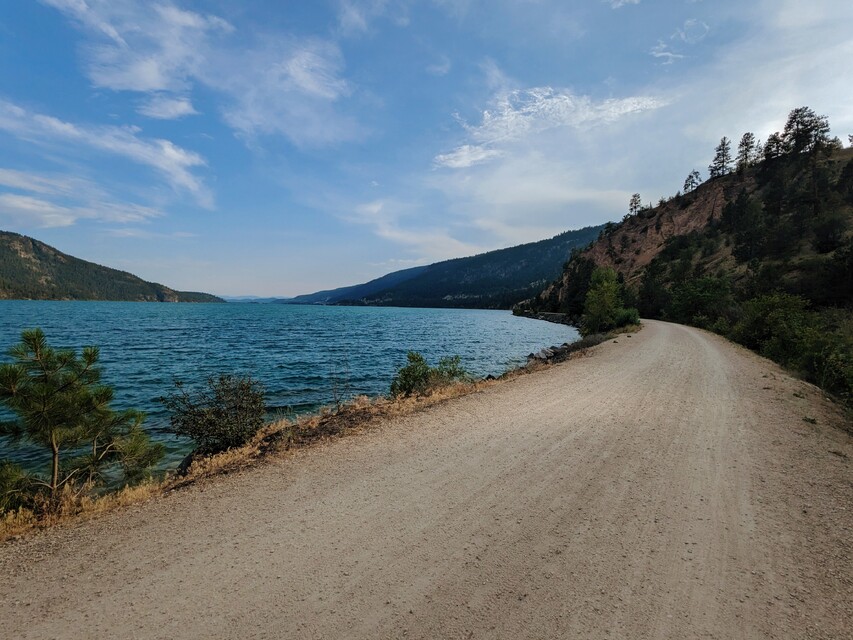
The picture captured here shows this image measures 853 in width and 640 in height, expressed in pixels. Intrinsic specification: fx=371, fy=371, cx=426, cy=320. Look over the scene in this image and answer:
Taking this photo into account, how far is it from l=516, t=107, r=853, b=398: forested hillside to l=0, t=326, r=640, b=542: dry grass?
13.2 metres

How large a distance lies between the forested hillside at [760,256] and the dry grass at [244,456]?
1316cm

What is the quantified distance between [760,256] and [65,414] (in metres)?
75.4

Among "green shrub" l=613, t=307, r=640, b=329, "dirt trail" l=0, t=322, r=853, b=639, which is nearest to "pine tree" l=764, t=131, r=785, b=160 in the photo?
"green shrub" l=613, t=307, r=640, b=329

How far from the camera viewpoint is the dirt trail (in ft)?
11.1

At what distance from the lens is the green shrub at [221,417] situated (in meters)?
8.73

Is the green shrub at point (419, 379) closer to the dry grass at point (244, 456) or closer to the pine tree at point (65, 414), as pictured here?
the dry grass at point (244, 456)

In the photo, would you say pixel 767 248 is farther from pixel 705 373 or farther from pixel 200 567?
pixel 200 567

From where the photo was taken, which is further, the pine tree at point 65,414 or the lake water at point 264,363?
the lake water at point 264,363

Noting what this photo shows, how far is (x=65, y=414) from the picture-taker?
238 inches

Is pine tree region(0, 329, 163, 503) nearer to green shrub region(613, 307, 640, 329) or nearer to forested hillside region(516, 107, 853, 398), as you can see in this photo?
forested hillside region(516, 107, 853, 398)

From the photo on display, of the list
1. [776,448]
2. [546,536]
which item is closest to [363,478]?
[546,536]

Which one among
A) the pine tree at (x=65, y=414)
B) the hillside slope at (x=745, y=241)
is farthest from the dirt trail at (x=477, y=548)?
the hillside slope at (x=745, y=241)

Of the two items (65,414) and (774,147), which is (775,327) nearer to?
(65,414)

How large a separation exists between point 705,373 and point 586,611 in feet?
52.5
